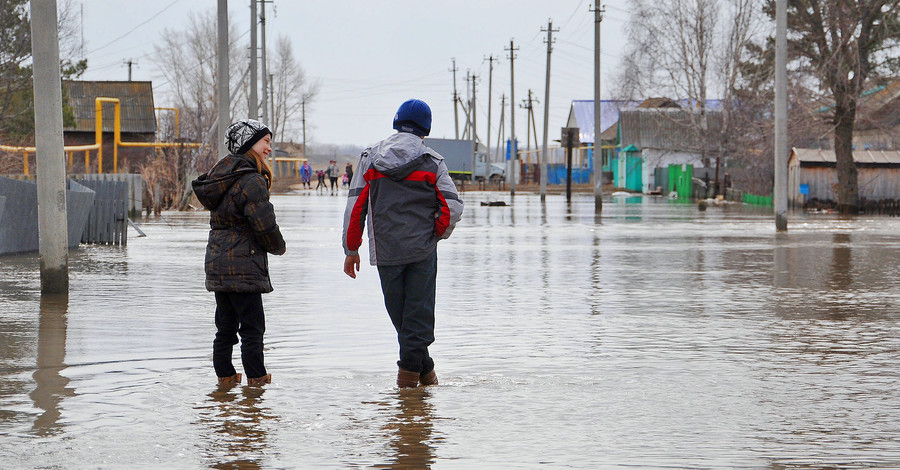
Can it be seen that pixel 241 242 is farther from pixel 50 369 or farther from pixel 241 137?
pixel 50 369

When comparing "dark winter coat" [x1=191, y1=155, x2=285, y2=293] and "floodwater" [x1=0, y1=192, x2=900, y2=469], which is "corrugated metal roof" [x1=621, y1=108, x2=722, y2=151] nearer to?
"floodwater" [x1=0, y1=192, x2=900, y2=469]

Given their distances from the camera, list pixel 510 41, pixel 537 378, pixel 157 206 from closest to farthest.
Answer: pixel 537 378 → pixel 157 206 → pixel 510 41

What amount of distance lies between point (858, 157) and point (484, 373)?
1503 inches

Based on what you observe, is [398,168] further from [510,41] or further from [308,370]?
[510,41]

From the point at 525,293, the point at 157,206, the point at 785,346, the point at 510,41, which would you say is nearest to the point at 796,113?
the point at 157,206

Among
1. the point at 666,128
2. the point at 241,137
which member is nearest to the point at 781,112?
the point at 241,137

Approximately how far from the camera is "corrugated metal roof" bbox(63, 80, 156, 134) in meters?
66.4

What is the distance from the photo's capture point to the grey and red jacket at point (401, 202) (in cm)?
756

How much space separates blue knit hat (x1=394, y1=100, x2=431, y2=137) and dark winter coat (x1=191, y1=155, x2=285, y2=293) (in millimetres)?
868

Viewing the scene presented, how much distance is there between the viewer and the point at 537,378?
805 centimetres

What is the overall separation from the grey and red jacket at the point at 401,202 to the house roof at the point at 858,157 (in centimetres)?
3769

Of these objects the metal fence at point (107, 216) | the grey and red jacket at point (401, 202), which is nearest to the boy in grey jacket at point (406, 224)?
the grey and red jacket at point (401, 202)

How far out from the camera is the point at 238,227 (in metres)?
7.54

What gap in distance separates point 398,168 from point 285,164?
110265 mm
